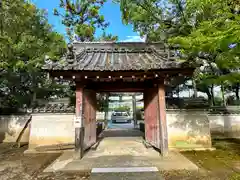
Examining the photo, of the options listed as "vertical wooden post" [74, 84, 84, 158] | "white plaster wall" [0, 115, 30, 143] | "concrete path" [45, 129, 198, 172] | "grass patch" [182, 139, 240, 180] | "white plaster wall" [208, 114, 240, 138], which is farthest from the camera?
"white plaster wall" [208, 114, 240, 138]

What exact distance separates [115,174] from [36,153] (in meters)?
4.12

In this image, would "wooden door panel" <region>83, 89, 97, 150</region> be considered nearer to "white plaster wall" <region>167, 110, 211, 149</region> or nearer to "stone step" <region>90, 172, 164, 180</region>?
"stone step" <region>90, 172, 164, 180</region>

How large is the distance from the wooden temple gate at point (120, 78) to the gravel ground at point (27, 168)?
125cm

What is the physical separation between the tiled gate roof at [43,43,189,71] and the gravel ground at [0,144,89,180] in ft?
9.26

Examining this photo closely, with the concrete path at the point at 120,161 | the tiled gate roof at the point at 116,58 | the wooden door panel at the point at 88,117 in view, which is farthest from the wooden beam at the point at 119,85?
the concrete path at the point at 120,161

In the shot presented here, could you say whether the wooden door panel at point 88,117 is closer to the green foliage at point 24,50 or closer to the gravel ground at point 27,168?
the gravel ground at point 27,168

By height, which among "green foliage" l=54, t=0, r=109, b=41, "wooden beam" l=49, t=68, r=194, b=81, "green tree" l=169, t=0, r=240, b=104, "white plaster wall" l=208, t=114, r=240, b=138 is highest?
"green foliage" l=54, t=0, r=109, b=41

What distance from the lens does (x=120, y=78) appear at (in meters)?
5.77

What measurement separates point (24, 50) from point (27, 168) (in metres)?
5.33

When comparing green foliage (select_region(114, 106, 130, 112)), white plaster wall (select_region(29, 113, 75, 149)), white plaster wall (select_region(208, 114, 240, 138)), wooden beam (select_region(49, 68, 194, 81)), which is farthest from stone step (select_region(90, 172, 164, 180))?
green foliage (select_region(114, 106, 130, 112))

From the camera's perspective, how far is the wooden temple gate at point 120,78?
516 cm

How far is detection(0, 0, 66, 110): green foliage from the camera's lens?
700 cm

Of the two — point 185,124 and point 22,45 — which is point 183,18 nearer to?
point 185,124

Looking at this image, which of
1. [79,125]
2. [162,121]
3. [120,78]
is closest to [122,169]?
[79,125]
